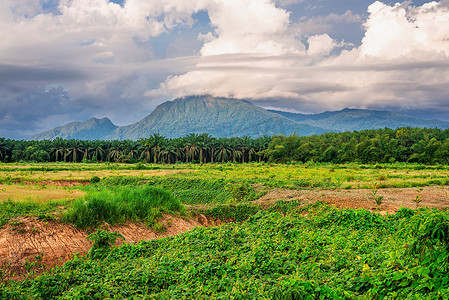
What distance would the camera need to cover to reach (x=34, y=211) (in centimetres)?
1450

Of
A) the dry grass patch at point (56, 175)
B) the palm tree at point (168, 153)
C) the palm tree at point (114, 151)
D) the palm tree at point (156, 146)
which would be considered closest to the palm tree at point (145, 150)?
the palm tree at point (156, 146)

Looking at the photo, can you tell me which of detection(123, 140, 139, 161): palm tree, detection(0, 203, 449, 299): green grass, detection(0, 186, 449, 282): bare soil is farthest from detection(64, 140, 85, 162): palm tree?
detection(0, 203, 449, 299): green grass

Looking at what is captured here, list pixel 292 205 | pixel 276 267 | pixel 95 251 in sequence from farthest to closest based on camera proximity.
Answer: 1. pixel 292 205
2. pixel 95 251
3. pixel 276 267

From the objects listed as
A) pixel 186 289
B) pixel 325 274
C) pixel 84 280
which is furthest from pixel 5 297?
pixel 325 274

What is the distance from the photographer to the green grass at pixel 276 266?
6.55m

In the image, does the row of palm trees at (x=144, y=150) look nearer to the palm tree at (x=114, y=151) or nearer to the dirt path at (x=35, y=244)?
the palm tree at (x=114, y=151)

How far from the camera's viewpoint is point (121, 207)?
650 inches

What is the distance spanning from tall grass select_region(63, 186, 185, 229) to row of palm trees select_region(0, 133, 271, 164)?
6971 centimetres

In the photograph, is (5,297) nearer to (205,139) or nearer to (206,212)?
(206,212)

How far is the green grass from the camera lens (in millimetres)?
6547

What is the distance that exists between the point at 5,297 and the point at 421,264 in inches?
361

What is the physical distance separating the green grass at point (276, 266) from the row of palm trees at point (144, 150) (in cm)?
7674

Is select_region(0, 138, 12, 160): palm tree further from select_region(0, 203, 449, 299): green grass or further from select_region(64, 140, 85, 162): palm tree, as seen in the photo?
select_region(0, 203, 449, 299): green grass

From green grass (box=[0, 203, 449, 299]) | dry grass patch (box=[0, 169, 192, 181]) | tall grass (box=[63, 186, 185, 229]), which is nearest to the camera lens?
green grass (box=[0, 203, 449, 299])
